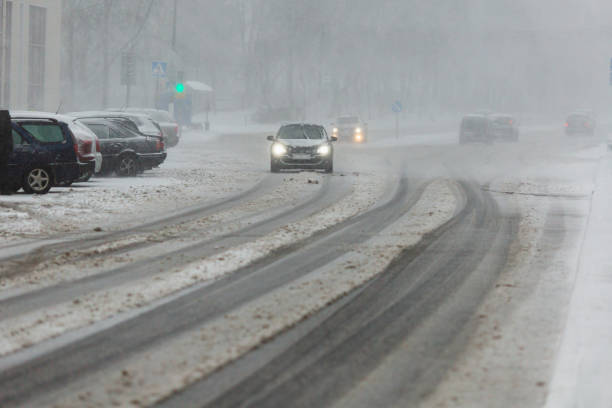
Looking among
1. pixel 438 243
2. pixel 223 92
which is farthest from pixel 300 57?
pixel 438 243

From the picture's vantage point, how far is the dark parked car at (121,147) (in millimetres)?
22828

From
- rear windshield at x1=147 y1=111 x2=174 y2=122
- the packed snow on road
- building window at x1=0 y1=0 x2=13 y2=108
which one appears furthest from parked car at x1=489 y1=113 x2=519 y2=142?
building window at x1=0 y1=0 x2=13 y2=108

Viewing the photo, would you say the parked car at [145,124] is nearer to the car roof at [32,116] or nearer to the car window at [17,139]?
the car roof at [32,116]

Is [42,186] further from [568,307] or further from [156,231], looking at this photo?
[568,307]

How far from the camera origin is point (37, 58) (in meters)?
49.0

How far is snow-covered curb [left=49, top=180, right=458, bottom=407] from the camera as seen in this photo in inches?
216

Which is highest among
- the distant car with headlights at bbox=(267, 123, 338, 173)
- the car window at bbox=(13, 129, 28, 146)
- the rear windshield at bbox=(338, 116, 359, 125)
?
the rear windshield at bbox=(338, 116, 359, 125)

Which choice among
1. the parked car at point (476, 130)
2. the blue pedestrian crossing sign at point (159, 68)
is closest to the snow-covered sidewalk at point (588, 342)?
the blue pedestrian crossing sign at point (159, 68)

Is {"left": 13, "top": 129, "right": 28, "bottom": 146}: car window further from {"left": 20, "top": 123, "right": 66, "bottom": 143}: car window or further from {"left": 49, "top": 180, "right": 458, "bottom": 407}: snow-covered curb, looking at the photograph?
{"left": 49, "top": 180, "right": 458, "bottom": 407}: snow-covered curb

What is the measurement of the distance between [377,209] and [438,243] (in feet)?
14.4

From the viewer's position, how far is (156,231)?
42.3ft

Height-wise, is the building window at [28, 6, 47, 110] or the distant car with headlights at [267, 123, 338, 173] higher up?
the building window at [28, 6, 47, 110]

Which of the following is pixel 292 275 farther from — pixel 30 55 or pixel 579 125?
pixel 579 125

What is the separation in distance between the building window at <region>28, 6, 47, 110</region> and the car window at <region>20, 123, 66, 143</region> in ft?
107
